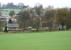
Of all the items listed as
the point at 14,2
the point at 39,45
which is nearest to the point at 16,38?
the point at 39,45

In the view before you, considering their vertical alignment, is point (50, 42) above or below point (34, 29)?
below

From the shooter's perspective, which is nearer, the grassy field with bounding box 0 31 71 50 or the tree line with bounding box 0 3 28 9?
the grassy field with bounding box 0 31 71 50

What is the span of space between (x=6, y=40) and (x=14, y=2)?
0.59 meters

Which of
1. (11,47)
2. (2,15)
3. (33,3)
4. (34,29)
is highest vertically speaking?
(33,3)

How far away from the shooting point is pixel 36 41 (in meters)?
2.58

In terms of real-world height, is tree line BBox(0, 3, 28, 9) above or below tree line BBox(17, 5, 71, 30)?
above

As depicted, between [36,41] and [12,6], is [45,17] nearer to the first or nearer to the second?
[36,41]

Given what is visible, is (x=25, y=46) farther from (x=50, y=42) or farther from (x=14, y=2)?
(x=14, y=2)

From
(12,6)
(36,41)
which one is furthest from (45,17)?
(12,6)

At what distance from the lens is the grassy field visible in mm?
2500

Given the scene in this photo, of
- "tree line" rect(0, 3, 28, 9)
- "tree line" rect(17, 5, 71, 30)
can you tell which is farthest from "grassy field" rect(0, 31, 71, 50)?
"tree line" rect(0, 3, 28, 9)

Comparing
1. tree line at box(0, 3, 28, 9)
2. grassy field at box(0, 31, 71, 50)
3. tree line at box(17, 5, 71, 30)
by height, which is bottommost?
grassy field at box(0, 31, 71, 50)

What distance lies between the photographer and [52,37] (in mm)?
2650

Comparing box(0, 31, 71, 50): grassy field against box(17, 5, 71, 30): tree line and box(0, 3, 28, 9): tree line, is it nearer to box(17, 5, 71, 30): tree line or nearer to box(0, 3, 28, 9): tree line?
box(17, 5, 71, 30): tree line
